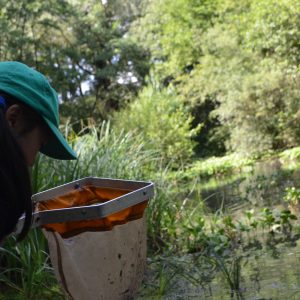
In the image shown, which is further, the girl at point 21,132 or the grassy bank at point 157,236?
the grassy bank at point 157,236

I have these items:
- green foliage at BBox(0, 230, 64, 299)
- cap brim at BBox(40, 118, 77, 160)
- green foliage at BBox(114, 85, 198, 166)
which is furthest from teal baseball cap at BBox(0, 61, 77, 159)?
green foliage at BBox(114, 85, 198, 166)

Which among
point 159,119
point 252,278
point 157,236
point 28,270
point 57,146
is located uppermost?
point 57,146

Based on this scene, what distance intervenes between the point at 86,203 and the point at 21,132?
1.85m

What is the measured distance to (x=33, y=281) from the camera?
333 centimetres

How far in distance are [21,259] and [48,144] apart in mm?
2424

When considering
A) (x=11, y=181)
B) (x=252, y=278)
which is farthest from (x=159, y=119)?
(x=11, y=181)

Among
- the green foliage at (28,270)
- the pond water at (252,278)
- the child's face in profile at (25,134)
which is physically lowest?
the pond water at (252,278)

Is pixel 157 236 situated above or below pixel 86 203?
below

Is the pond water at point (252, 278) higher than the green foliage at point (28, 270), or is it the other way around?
the green foliage at point (28, 270)

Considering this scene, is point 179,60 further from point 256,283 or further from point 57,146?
point 57,146

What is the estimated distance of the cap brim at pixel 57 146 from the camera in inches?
44.1

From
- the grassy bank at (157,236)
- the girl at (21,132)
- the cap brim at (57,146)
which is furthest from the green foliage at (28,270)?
the girl at (21,132)

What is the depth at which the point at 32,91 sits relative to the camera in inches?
42.6

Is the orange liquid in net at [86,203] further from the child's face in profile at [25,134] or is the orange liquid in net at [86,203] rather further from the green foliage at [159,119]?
the green foliage at [159,119]
